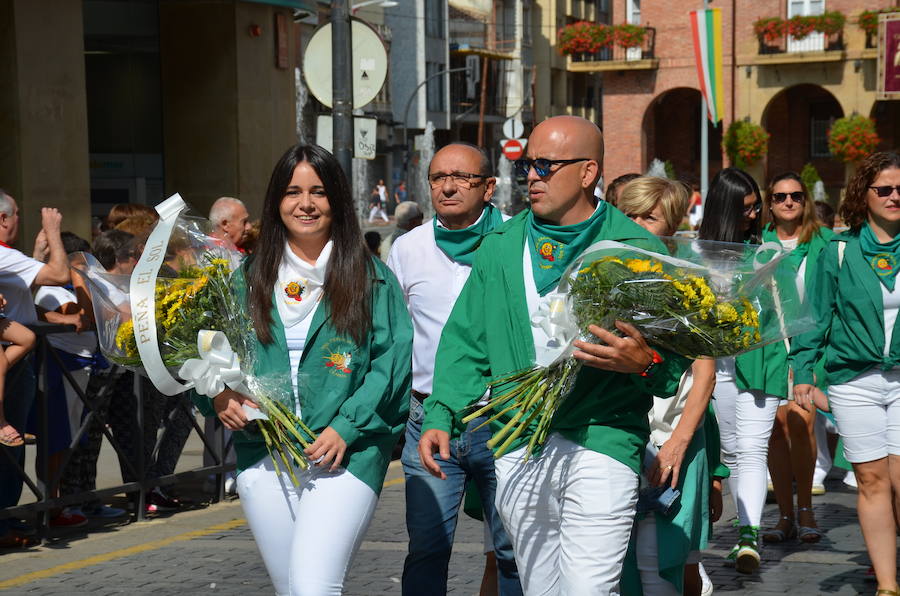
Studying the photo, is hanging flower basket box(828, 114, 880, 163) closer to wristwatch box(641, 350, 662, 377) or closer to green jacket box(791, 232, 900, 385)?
green jacket box(791, 232, 900, 385)

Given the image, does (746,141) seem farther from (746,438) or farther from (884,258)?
(884,258)

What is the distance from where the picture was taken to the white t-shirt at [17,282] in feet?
25.2

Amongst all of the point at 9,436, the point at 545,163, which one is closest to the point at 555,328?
the point at 545,163

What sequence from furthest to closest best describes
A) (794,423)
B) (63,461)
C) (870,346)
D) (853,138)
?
(853,138)
(794,423)
(63,461)
(870,346)

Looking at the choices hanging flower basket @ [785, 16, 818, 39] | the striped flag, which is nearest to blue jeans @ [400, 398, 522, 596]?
the striped flag

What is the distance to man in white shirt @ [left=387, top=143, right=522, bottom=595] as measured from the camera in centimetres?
534

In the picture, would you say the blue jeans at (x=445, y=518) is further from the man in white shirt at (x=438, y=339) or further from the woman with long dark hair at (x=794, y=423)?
the woman with long dark hair at (x=794, y=423)

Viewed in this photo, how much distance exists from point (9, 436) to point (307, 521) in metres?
3.68

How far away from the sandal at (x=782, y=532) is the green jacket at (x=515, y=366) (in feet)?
11.6

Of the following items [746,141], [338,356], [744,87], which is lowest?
[338,356]

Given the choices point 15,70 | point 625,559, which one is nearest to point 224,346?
point 625,559

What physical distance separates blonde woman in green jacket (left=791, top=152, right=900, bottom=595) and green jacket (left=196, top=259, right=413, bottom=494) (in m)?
2.50

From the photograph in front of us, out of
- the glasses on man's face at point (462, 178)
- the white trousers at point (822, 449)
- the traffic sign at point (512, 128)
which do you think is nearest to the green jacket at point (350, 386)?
the glasses on man's face at point (462, 178)

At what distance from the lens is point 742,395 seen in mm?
7402
